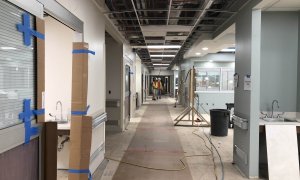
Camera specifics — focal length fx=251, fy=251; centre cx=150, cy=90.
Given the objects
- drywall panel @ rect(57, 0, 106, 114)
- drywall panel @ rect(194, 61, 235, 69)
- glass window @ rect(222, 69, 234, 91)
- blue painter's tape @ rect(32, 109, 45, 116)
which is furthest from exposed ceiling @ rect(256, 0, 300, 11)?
glass window @ rect(222, 69, 234, 91)

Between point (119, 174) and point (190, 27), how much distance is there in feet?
10.7

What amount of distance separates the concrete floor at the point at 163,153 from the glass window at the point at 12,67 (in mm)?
2361

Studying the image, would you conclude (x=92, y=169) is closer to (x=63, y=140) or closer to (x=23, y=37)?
(x=63, y=140)

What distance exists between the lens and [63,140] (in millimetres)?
4066

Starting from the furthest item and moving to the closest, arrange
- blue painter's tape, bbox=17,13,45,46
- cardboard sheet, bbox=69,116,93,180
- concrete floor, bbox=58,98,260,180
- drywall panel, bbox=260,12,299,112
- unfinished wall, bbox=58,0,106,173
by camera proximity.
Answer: drywall panel, bbox=260,12,299,112
concrete floor, bbox=58,98,260,180
unfinished wall, bbox=58,0,106,173
cardboard sheet, bbox=69,116,93,180
blue painter's tape, bbox=17,13,45,46

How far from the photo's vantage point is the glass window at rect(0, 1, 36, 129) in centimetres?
169

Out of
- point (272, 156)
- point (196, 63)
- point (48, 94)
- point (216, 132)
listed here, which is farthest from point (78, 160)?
point (196, 63)

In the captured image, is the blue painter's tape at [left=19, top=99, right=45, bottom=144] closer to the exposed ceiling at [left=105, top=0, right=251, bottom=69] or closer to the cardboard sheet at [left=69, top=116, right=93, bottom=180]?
the cardboard sheet at [left=69, top=116, right=93, bottom=180]

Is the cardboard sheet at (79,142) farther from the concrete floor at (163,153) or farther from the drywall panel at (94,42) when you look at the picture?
the concrete floor at (163,153)

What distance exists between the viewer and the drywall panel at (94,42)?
134 inches

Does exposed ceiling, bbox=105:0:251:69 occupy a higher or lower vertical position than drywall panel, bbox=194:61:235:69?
higher

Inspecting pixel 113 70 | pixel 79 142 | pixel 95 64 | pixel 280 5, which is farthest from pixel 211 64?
pixel 79 142

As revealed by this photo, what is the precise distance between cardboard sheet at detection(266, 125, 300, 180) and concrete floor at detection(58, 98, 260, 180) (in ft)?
1.78

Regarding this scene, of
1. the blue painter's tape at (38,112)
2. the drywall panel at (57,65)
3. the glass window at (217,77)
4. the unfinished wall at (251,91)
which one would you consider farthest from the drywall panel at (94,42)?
the glass window at (217,77)
